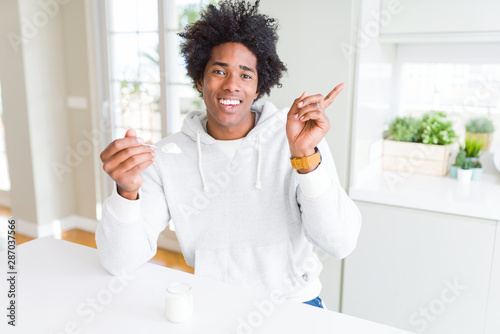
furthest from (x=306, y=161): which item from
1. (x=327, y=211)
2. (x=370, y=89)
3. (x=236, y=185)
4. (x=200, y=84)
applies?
(x=370, y=89)

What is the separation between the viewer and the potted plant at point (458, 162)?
7.04 ft

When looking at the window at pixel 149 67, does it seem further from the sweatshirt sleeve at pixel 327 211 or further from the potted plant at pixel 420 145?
the sweatshirt sleeve at pixel 327 211

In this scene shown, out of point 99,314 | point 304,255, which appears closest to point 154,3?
point 304,255

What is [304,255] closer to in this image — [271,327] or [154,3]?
[271,327]

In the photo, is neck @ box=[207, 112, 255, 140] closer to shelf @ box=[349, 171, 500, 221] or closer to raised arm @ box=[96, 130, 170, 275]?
raised arm @ box=[96, 130, 170, 275]

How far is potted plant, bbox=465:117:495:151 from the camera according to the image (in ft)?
7.32

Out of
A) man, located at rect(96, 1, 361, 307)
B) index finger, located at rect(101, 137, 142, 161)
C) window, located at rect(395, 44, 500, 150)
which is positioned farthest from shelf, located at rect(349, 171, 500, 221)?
index finger, located at rect(101, 137, 142, 161)

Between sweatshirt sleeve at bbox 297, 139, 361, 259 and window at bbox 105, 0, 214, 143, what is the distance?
1.93 m

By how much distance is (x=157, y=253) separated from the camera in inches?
127

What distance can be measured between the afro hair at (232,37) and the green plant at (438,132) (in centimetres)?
103

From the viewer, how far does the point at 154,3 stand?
3.03m

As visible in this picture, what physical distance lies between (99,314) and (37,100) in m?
2.76

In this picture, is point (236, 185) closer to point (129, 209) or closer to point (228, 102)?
point (228, 102)

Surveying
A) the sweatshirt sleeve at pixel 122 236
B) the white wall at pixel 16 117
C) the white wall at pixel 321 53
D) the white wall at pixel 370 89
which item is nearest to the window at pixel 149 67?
the white wall at pixel 16 117
